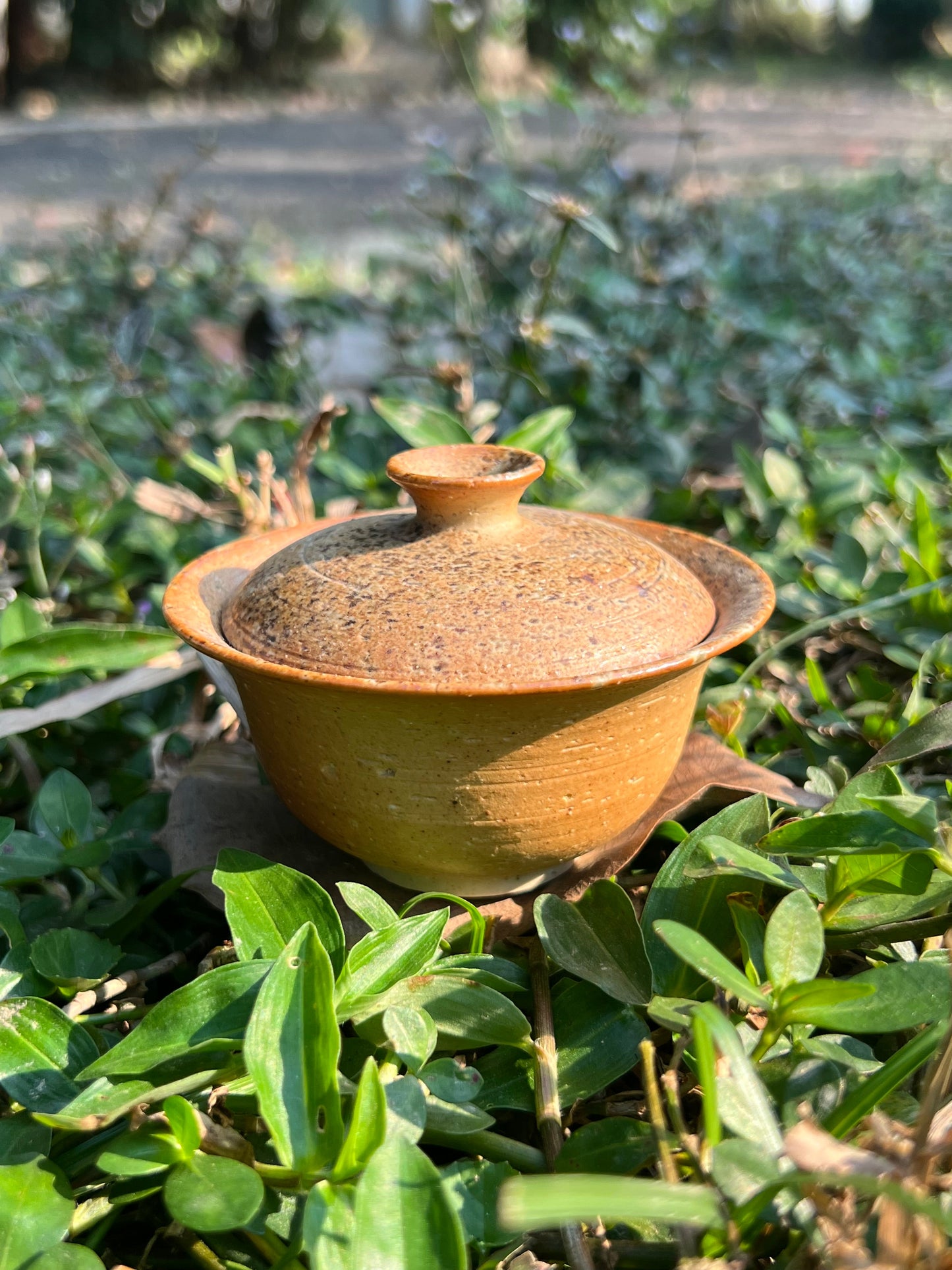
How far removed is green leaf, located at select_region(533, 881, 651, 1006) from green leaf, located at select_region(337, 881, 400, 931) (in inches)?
5.6

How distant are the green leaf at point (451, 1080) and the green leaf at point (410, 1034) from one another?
0.02 metres

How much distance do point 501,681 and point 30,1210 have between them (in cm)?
56

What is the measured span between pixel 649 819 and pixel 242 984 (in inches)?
19.6

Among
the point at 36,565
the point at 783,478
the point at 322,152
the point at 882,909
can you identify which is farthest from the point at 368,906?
the point at 322,152

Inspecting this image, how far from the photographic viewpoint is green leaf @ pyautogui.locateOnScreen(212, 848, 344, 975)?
1.03m

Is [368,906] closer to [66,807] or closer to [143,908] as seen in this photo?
[143,908]

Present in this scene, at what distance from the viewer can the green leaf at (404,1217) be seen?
2.51 feet

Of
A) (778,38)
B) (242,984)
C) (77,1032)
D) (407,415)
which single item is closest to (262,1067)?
(242,984)

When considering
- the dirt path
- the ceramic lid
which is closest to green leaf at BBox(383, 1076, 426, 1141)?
the ceramic lid

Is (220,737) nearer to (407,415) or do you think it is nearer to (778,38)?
(407,415)

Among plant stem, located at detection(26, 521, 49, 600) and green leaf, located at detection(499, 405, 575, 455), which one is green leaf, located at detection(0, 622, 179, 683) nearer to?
plant stem, located at detection(26, 521, 49, 600)

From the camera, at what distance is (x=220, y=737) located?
1560 millimetres

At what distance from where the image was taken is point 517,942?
120 centimetres

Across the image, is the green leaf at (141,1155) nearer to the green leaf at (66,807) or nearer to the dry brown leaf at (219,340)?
the green leaf at (66,807)
